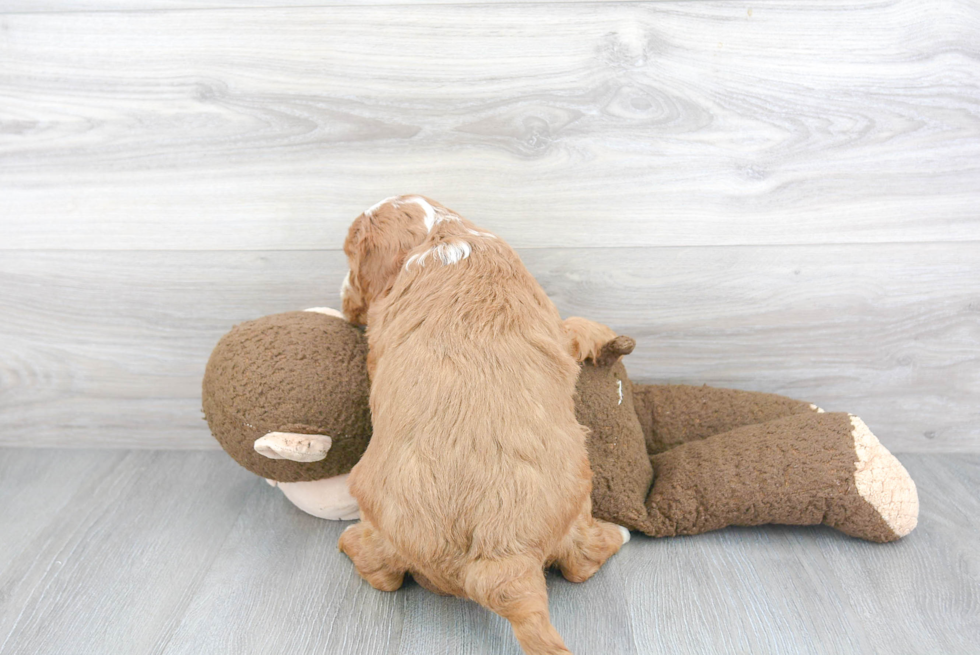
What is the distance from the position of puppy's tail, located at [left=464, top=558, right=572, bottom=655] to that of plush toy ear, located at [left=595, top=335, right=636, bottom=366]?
46cm

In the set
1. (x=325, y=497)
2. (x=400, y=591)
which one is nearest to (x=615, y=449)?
(x=400, y=591)

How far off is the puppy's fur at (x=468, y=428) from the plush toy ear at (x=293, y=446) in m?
0.15

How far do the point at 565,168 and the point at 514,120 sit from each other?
0.50 ft

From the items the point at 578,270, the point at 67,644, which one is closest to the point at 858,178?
the point at 578,270

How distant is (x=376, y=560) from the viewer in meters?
1.18

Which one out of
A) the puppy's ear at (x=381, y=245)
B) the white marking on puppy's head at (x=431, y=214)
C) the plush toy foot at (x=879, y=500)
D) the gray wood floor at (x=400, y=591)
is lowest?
the gray wood floor at (x=400, y=591)

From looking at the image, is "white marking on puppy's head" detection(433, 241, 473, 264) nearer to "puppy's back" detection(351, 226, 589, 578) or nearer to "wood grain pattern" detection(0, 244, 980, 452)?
"puppy's back" detection(351, 226, 589, 578)

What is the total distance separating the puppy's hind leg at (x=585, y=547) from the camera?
1.17 meters

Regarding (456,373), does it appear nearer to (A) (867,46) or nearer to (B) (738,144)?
(B) (738,144)

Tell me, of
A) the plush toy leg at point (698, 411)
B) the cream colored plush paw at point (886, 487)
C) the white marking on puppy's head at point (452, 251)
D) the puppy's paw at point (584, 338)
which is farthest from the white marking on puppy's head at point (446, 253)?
the cream colored plush paw at point (886, 487)

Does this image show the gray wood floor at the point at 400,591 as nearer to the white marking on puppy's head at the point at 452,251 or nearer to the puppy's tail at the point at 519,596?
the puppy's tail at the point at 519,596

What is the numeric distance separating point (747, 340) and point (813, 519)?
45 centimetres

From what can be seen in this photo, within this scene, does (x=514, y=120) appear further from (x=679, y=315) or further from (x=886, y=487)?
(x=886, y=487)

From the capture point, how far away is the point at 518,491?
1.01 m
